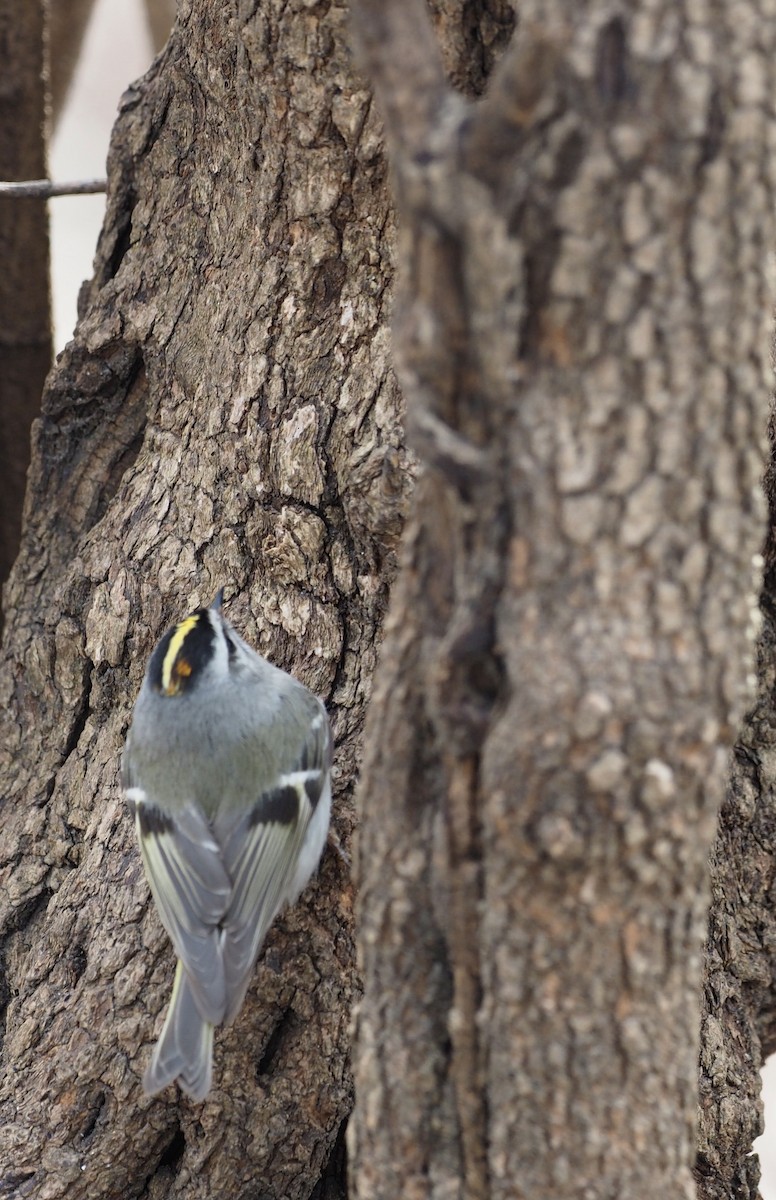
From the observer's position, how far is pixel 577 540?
1576mm

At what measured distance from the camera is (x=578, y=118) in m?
1.47

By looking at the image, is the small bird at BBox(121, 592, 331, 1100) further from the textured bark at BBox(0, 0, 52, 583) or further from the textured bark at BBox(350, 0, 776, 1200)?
the textured bark at BBox(0, 0, 52, 583)

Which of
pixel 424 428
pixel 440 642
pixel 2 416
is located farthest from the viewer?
pixel 2 416

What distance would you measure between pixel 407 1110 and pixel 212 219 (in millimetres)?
2305

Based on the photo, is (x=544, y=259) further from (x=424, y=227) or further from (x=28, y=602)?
(x=28, y=602)

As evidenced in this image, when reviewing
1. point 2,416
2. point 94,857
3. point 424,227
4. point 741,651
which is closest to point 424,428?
point 424,227

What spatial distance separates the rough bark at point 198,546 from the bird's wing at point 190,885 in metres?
0.20

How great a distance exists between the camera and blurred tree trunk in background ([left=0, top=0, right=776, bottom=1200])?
1.50 m

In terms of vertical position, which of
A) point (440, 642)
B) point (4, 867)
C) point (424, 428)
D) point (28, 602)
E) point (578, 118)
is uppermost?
point (578, 118)

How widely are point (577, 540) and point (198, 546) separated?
167 centimetres

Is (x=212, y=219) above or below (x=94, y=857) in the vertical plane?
above

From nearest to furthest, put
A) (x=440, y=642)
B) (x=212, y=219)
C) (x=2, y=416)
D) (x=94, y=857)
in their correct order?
1. (x=440, y=642)
2. (x=94, y=857)
3. (x=212, y=219)
4. (x=2, y=416)

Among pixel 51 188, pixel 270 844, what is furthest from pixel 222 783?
pixel 51 188

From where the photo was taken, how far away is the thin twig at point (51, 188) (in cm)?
371
